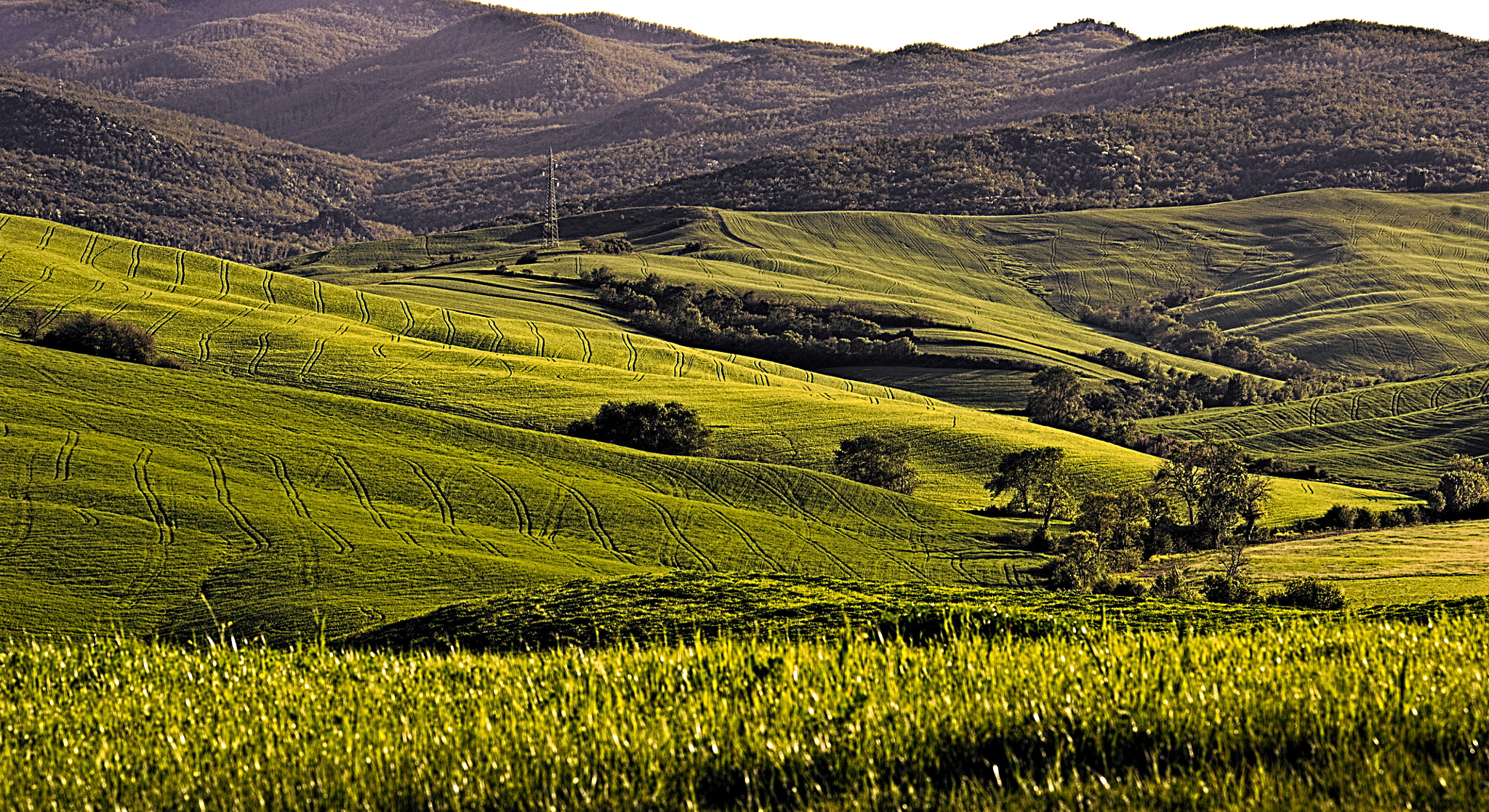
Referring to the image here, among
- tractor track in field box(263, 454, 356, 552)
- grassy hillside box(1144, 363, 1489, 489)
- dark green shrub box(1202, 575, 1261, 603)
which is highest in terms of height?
dark green shrub box(1202, 575, 1261, 603)

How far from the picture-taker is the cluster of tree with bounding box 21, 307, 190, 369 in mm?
91438

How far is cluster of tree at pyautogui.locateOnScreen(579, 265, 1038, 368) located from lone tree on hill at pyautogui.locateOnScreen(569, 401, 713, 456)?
64.1 m

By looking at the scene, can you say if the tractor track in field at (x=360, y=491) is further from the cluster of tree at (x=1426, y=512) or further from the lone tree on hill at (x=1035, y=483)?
the cluster of tree at (x=1426, y=512)

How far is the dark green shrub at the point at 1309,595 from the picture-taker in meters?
41.6

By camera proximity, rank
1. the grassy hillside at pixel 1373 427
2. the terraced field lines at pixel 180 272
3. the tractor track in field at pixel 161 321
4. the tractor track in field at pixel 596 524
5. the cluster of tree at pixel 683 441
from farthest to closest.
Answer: the terraced field lines at pixel 180 272 < the grassy hillside at pixel 1373 427 < the tractor track in field at pixel 161 321 < the cluster of tree at pixel 683 441 < the tractor track in field at pixel 596 524

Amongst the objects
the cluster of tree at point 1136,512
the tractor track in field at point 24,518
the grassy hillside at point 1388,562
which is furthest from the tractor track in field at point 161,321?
the grassy hillside at point 1388,562

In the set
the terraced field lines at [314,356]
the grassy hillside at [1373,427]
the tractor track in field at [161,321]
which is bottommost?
the grassy hillside at [1373,427]

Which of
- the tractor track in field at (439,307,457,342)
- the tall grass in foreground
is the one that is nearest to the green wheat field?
the tall grass in foreground

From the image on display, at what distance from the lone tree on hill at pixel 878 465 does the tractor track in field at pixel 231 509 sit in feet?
137

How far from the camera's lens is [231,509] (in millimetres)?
60188

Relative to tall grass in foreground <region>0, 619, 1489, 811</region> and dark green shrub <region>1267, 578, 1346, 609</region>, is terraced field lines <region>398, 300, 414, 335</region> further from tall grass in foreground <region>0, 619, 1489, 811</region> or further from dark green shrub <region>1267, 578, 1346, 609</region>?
tall grass in foreground <region>0, 619, 1489, 811</region>

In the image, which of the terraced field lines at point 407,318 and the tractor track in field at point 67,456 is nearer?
the tractor track in field at point 67,456

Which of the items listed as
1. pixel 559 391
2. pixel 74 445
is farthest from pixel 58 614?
pixel 559 391

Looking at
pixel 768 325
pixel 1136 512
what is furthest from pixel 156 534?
pixel 768 325
